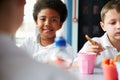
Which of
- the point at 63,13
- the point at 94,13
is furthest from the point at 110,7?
the point at 94,13

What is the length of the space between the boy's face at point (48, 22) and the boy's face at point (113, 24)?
34 centimetres

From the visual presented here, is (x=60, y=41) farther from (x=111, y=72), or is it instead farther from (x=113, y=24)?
(x=113, y=24)

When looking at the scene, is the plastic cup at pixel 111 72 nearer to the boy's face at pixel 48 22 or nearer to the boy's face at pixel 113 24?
the boy's face at pixel 113 24

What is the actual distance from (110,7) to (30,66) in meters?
1.37

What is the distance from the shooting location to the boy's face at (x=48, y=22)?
1617 millimetres

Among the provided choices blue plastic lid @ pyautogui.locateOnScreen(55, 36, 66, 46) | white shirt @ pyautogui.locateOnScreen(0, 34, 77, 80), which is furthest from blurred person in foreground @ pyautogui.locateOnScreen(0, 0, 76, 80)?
blue plastic lid @ pyautogui.locateOnScreen(55, 36, 66, 46)

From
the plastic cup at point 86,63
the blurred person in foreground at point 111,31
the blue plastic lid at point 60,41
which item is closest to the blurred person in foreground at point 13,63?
the blue plastic lid at point 60,41

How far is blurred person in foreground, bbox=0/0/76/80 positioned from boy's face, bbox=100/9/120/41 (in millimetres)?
1277

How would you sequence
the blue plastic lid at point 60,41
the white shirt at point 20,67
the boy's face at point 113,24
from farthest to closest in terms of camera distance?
the boy's face at point 113,24 → the blue plastic lid at point 60,41 → the white shirt at point 20,67

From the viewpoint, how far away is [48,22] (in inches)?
64.2

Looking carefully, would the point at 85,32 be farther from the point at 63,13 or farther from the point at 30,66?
the point at 30,66

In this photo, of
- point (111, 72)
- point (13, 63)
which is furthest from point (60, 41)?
point (13, 63)

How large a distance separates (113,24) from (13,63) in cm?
132

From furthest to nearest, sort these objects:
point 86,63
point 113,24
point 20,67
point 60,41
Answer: point 113,24 < point 86,63 < point 60,41 < point 20,67
